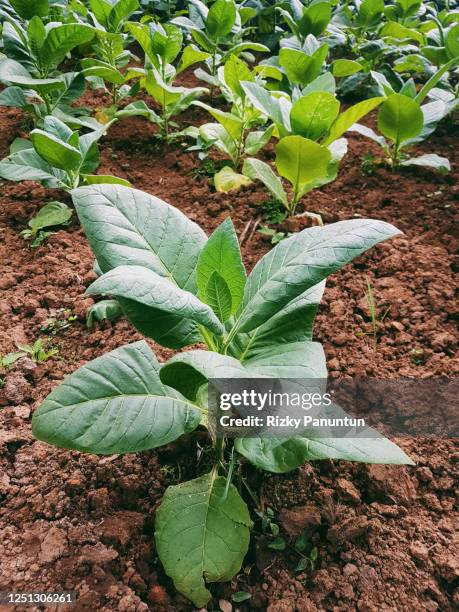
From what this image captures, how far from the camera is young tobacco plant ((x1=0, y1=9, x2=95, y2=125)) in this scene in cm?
271

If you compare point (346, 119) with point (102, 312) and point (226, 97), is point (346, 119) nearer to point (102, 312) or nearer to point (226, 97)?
point (226, 97)

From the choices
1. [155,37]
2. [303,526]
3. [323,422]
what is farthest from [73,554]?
[155,37]

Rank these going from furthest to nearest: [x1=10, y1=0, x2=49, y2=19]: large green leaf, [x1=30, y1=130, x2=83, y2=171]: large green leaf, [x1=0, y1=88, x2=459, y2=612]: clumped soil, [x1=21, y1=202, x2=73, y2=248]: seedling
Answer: [x1=10, y1=0, x2=49, y2=19]: large green leaf
[x1=21, y1=202, x2=73, y2=248]: seedling
[x1=30, y1=130, x2=83, y2=171]: large green leaf
[x1=0, y1=88, x2=459, y2=612]: clumped soil

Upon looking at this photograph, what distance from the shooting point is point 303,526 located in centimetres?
135

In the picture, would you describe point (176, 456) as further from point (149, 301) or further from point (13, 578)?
point (149, 301)

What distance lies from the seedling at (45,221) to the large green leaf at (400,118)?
5.63 feet

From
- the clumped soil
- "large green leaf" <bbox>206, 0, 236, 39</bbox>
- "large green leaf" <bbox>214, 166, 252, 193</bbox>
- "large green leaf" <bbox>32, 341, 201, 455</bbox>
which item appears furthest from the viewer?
"large green leaf" <bbox>206, 0, 236, 39</bbox>

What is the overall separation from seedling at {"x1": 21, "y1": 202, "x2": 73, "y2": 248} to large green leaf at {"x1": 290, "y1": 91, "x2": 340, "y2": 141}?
118 cm

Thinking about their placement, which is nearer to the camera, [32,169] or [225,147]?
[32,169]

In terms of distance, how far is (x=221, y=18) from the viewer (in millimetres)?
3461

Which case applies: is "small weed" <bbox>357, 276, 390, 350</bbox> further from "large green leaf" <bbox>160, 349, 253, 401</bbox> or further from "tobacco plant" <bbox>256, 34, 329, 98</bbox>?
"tobacco plant" <bbox>256, 34, 329, 98</bbox>

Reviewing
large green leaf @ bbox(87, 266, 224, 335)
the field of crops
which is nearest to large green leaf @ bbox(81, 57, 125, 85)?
the field of crops

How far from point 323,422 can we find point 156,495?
0.53 meters

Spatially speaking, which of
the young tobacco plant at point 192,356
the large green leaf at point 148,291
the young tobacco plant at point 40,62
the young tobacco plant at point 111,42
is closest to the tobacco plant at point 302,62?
the young tobacco plant at point 111,42
